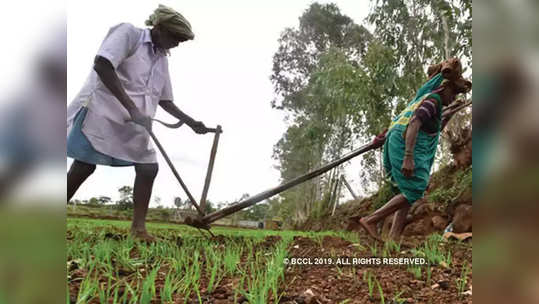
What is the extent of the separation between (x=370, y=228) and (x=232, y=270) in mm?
802

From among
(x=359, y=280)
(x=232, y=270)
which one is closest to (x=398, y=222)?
(x=359, y=280)

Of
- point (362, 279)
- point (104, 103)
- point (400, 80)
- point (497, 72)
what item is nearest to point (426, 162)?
point (400, 80)

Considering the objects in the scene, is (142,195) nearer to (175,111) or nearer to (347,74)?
(175,111)

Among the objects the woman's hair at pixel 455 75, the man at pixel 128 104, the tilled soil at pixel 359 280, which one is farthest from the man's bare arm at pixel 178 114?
the woman's hair at pixel 455 75

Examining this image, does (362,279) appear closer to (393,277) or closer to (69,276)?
(393,277)

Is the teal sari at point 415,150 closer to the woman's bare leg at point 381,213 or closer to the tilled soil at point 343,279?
the woman's bare leg at point 381,213

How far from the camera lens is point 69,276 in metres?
1.35

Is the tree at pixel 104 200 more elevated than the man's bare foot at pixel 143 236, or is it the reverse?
the tree at pixel 104 200

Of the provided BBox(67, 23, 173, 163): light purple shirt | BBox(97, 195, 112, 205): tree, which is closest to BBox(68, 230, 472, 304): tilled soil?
BBox(97, 195, 112, 205): tree

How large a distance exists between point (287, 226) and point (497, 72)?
1.23m

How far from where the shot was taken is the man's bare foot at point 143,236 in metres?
1.64

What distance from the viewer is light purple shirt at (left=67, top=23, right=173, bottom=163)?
4.99ft

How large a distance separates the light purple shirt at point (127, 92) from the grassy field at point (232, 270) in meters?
0.34

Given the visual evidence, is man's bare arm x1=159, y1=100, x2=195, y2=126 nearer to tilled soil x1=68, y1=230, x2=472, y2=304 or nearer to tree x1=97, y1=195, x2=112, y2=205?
tree x1=97, y1=195, x2=112, y2=205
